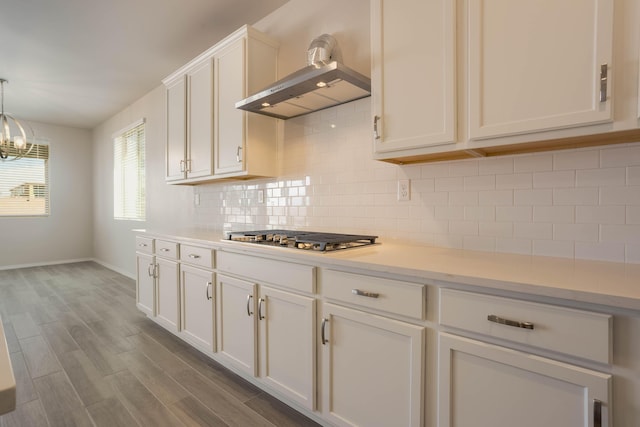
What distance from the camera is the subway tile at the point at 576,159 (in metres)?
1.38

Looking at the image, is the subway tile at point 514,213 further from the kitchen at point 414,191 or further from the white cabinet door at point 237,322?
the white cabinet door at point 237,322

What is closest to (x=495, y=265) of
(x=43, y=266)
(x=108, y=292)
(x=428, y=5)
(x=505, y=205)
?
(x=505, y=205)

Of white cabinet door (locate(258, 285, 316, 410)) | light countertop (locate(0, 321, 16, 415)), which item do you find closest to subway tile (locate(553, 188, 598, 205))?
white cabinet door (locate(258, 285, 316, 410))

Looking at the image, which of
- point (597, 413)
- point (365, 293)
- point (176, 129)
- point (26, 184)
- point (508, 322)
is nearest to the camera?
point (597, 413)

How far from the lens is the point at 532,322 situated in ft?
3.29

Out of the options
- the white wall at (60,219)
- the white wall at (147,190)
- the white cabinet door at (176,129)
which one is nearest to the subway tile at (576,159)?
the white cabinet door at (176,129)

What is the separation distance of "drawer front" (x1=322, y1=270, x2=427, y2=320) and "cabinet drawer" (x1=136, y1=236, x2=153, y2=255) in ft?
7.32

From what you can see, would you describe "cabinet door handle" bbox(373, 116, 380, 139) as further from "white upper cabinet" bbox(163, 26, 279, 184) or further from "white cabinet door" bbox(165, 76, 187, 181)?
"white cabinet door" bbox(165, 76, 187, 181)

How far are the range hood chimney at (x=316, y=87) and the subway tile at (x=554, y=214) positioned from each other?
110 centimetres

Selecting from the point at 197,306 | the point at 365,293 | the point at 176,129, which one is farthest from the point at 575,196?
the point at 176,129

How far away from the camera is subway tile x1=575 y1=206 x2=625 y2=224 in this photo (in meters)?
1.32

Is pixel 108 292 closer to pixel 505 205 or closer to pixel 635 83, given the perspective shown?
pixel 505 205

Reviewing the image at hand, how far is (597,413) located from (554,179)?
3.09 feet

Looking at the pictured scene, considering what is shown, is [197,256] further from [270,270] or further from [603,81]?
[603,81]
